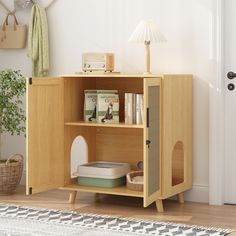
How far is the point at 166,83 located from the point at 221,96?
0.41 metres

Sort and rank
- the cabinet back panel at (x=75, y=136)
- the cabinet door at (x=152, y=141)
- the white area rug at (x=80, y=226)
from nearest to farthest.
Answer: the white area rug at (x=80, y=226) < the cabinet door at (x=152, y=141) < the cabinet back panel at (x=75, y=136)

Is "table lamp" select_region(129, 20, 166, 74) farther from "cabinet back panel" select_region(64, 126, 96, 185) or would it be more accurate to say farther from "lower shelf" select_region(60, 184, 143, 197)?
"lower shelf" select_region(60, 184, 143, 197)

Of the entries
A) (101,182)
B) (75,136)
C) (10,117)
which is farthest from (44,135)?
(10,117)

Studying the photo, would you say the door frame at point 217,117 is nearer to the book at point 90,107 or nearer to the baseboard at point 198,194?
the baseboard at point 198,194

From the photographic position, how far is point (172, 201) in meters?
A: 3.96

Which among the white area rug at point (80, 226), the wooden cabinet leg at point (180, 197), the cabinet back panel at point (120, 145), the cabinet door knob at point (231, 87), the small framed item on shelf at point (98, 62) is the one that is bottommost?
the white area rug at point (80, 226)

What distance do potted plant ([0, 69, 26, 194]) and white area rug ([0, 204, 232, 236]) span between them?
0.58 m

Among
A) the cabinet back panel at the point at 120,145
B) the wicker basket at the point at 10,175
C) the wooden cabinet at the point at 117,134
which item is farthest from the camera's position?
the wicker basket at the point at 10,175

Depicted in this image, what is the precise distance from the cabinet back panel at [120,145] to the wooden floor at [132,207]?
0.26 meters

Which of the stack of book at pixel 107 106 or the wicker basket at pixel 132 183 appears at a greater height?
the stack of book at pixel 107 106

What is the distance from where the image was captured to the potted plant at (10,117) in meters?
4.10

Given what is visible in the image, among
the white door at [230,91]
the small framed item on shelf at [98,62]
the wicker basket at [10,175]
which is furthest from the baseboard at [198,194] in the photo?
the wicker basket at [10,175]

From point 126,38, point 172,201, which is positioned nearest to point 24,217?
point 172,201

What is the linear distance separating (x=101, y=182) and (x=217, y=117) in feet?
2.75
